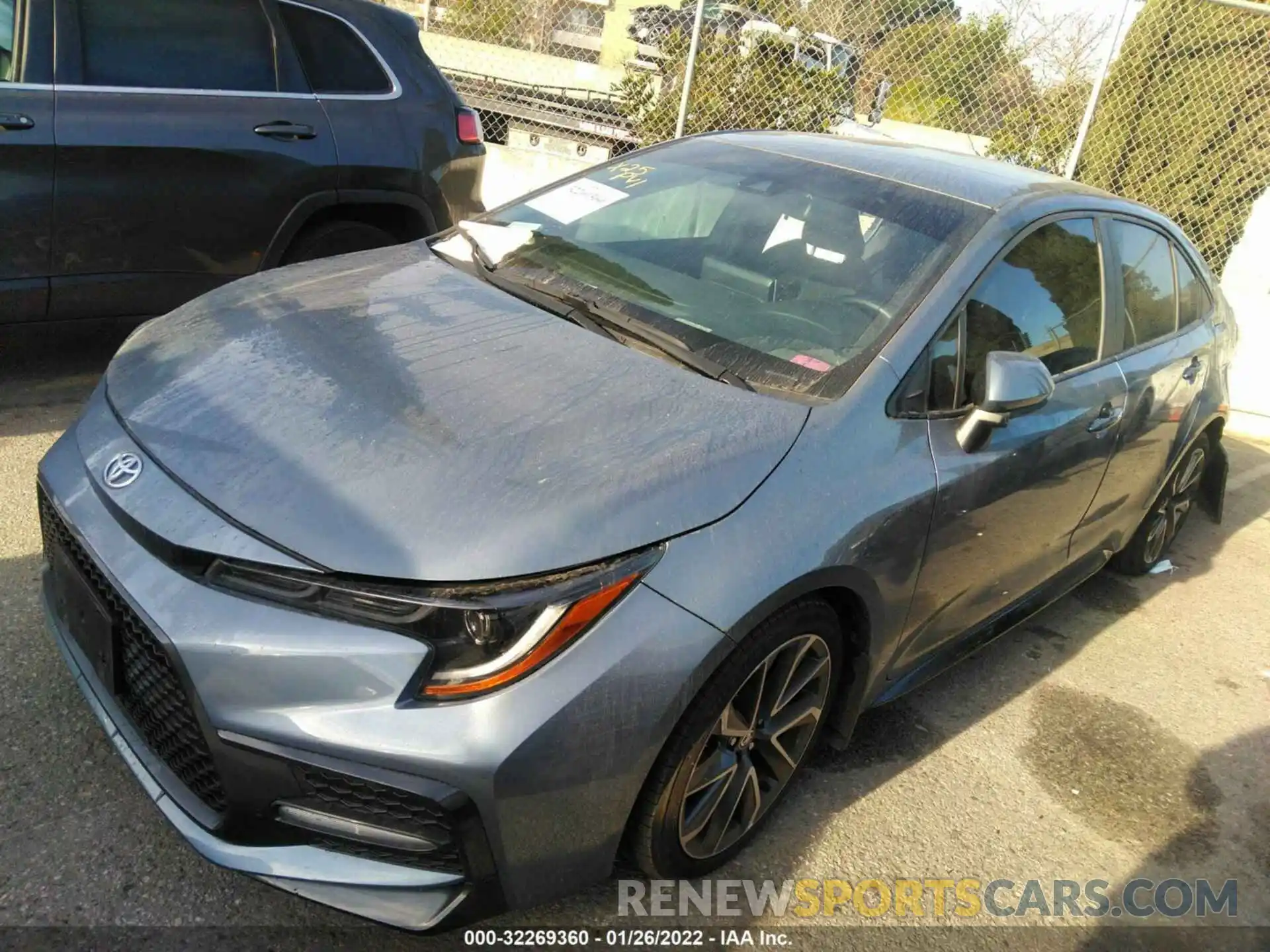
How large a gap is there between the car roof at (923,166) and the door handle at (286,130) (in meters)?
1.95

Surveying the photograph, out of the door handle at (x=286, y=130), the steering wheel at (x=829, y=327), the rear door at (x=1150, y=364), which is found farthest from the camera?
the door handle at (x=286, y=130)

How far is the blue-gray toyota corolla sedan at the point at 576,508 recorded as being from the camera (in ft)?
6.10

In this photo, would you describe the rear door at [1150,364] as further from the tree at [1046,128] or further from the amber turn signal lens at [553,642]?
the tree at [1046,128]

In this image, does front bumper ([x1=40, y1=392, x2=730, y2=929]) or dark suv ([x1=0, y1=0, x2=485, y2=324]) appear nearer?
front bumper ([x1=40, y1=392, x2=730, y2=929])

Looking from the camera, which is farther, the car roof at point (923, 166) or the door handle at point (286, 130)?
the door handle at point (286, 130)

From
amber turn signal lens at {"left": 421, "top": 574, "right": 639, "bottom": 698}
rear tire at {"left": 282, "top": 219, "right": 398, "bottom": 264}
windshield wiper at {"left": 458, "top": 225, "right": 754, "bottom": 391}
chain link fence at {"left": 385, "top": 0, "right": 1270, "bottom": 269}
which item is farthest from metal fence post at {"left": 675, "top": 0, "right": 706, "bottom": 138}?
amber turn signal lens at {"left": 421, "top": 574, "right": 639, "bottom": 698}

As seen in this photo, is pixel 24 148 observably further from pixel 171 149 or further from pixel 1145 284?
pixel 1145 284

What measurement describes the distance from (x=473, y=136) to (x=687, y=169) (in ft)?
6.93

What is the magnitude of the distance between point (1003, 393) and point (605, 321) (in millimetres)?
1070

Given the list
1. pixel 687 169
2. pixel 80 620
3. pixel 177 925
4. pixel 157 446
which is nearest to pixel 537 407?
pixel 157 446

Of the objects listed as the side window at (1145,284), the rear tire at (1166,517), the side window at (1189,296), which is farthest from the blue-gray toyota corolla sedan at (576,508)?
the rear tire at (1166,517)

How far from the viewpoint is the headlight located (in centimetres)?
185

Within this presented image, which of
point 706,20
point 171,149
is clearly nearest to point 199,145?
point 171,149

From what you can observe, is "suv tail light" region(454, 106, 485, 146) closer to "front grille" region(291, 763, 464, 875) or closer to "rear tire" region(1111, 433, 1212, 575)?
"rear tire" region(1111, 433, 1212, 575)
